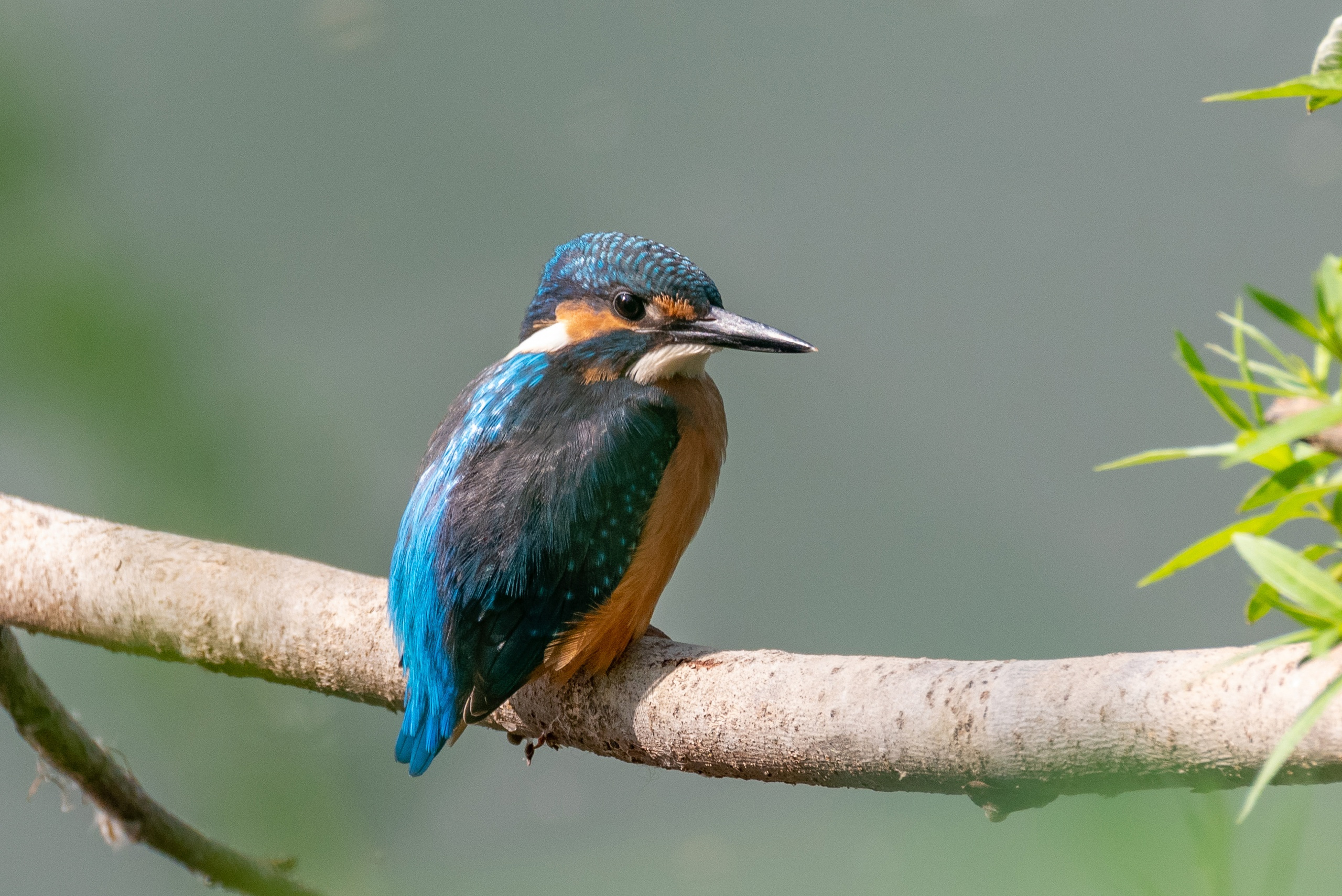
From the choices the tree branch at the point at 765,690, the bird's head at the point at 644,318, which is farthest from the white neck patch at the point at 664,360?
the tree branch at the point at 765,690

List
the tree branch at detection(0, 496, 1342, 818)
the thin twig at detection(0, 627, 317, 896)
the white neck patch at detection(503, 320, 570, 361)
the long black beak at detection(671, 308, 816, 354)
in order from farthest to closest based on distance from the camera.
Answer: the thin twig at detection(0, 627, 317, 896) → the white neck patch at detection(503, 320, 570, 361) → the long black beak at detection(671, 308, 816, 354) → the tree branch at detection(0, 496, 1342, 818)

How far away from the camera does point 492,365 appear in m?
1.60

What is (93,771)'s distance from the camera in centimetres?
164

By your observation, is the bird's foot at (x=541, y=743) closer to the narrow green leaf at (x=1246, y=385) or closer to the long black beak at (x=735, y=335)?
the long black beak at (x=735, y=335)

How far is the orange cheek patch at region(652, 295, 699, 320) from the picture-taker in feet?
4.75

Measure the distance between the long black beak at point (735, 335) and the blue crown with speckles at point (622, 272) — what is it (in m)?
0.03

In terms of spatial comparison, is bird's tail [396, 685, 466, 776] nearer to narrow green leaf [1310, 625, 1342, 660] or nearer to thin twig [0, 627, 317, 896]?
thin twig [0, 627, 317, 896]

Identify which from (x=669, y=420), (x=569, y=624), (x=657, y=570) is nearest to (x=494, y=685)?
(x=569, y=624)

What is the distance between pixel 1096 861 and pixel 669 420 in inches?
46.5

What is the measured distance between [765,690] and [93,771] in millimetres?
1122

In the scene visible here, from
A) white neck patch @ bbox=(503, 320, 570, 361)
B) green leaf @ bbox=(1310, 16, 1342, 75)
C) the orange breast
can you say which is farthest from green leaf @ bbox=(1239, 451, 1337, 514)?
white neck patch @ bbox=(503, 320, 570, 361)

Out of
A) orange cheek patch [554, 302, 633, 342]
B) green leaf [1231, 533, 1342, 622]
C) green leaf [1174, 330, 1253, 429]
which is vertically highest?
green leaf [1174, 330, 1253, 429]

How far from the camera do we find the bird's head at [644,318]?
4.73 ft

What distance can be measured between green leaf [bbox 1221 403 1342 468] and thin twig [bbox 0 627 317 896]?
5.22ft
